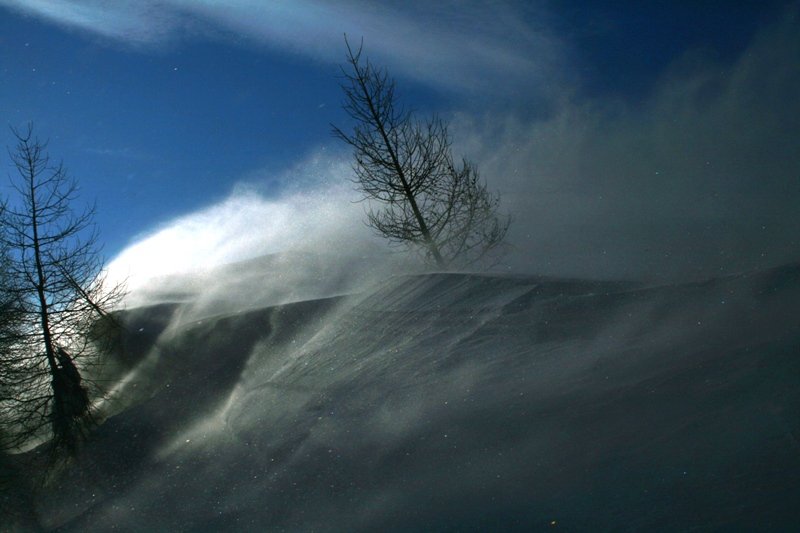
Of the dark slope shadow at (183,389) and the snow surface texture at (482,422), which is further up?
the dark slope shadow at (183,389)

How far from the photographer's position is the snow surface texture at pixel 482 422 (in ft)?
14.6

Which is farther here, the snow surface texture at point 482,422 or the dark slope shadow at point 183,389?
the dark slope shadow at point 183,389

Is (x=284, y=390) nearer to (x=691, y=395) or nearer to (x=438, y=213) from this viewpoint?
(x=691, y=395)

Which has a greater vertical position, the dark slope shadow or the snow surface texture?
the dark slope shadow

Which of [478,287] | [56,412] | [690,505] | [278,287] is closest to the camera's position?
[690,505]

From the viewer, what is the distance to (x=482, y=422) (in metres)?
6.49

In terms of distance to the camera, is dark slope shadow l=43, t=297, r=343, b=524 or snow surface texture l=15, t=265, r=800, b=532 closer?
snow surface texture l=15, t=265, r=800, b=532

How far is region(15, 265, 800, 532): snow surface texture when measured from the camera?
4.45m

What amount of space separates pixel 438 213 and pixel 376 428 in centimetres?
1539

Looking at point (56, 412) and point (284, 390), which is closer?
point (284, 390)

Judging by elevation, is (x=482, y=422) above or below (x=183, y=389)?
below

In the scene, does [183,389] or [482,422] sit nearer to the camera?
[482,422]

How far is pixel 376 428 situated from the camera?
7305mm

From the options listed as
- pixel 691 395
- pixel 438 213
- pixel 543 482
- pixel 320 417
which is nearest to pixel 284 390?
pixel 320 417
